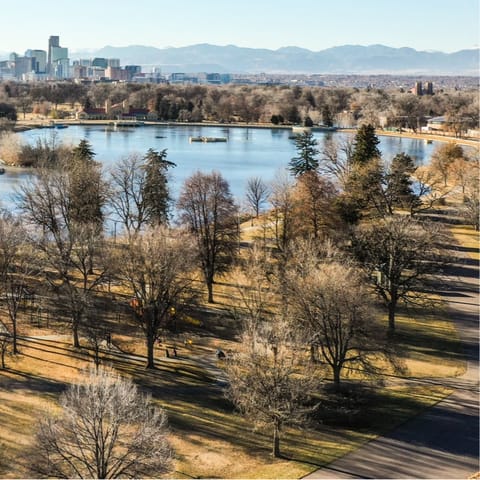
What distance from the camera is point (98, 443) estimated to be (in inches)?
519

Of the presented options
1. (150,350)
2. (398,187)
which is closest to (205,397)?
(150,350)

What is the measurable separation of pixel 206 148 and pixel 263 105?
1910 inches

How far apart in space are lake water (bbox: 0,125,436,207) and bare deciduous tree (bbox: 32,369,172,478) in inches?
1328

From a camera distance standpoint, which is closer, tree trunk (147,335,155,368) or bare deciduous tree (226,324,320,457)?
bare deciduous tree (226,324,320,457)

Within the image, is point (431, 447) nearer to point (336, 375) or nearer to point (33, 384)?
point (336, 375)

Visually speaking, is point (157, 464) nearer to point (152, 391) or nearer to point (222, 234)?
point (152, 391)

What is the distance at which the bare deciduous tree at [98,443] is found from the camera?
13195 millimetres

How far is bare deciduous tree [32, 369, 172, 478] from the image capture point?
13.2m

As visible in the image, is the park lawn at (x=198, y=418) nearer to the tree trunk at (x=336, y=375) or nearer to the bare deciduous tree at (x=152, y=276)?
the tree trunk at (x=336, y=375)

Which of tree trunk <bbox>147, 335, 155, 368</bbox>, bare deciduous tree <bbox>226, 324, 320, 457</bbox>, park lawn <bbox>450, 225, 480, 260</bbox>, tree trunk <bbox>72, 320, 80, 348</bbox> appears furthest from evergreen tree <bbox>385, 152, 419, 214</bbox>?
bare deciduous tree <bbox>226, 324, 320, 457</bbox>

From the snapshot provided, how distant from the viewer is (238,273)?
29250 millimetres

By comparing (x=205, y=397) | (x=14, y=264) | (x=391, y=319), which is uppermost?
(x=14, y=264)

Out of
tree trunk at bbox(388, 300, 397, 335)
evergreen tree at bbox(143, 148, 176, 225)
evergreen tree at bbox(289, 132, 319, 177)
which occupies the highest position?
evergreen tree at bbox(289, 132, 319, 177)

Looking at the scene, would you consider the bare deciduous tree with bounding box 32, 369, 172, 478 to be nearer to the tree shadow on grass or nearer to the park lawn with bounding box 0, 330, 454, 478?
the park lawn with bounding box 0, 330, 454, 478
